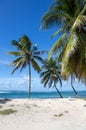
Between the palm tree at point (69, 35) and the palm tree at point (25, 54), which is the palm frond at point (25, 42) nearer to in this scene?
the palm tree at point (25, 54)

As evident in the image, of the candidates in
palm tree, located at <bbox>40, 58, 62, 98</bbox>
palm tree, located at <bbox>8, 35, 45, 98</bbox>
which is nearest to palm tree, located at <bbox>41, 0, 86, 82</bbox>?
palm tree, located at <bbox>8, 35, 45, 98</bbox>

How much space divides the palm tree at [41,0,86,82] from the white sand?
90.5 inches

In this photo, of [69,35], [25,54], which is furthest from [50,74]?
[69,35]

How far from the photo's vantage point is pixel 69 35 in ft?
55.4

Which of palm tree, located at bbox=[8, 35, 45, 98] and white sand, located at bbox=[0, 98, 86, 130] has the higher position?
palm tree, located at bbox=[8, 35, 45, 98]

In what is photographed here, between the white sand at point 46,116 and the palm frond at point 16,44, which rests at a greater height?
the palm frond at point 16,44

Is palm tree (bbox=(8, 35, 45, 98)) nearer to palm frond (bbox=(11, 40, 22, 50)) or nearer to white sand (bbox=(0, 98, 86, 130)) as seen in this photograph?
palm frond (bbox=(11, 40, 22, 50))

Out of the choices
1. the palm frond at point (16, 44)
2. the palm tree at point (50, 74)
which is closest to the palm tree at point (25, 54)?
the palm frond at point (16, 44)

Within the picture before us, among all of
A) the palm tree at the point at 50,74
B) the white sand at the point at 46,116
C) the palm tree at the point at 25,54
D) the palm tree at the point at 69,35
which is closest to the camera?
the white sand at the point at 46,116

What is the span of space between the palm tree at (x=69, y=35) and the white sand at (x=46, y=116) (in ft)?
7.54

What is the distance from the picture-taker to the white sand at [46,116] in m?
11.9

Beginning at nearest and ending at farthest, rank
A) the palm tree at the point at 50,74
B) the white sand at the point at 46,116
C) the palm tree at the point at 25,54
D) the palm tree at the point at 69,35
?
the white sand at the point at 46,116
the palm tree at the point at 69,35
the palm tree at the point at 25,54
the palm tree at the point at 50,74

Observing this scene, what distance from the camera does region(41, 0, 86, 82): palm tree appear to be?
614 inches

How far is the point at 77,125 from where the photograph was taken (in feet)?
39.3
